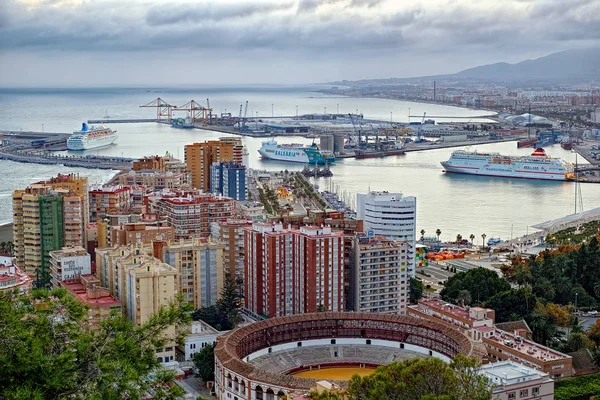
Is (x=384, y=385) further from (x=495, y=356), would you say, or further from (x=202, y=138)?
(x=202, y=138)

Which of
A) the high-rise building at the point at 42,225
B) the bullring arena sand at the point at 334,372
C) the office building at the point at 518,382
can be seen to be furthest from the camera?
the high-rise building at the point at 42,225

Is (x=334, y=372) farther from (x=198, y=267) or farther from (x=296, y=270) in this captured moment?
(x=198, y=267)

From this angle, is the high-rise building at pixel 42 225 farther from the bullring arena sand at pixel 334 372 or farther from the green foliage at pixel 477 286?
the green foliage at pixel 477 286

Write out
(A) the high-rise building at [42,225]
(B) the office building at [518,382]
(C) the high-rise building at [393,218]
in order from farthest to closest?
(C) the high-rise building at [393,218], (A) the high-rise building at [42,225], (B) the office building at [518,382]

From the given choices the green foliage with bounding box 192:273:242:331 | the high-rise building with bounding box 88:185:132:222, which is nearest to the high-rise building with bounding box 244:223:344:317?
the green foliage with bounding box 192:273:242:331

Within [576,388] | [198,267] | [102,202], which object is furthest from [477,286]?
[102,202]

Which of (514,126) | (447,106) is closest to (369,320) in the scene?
(514,126)

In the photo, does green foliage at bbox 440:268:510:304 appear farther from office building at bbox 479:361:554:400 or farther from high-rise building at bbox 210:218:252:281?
office building at bbox 479:361:554:400

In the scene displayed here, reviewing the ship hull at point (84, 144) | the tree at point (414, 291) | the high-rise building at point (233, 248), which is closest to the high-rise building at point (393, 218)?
the tree at point (414, 291)
